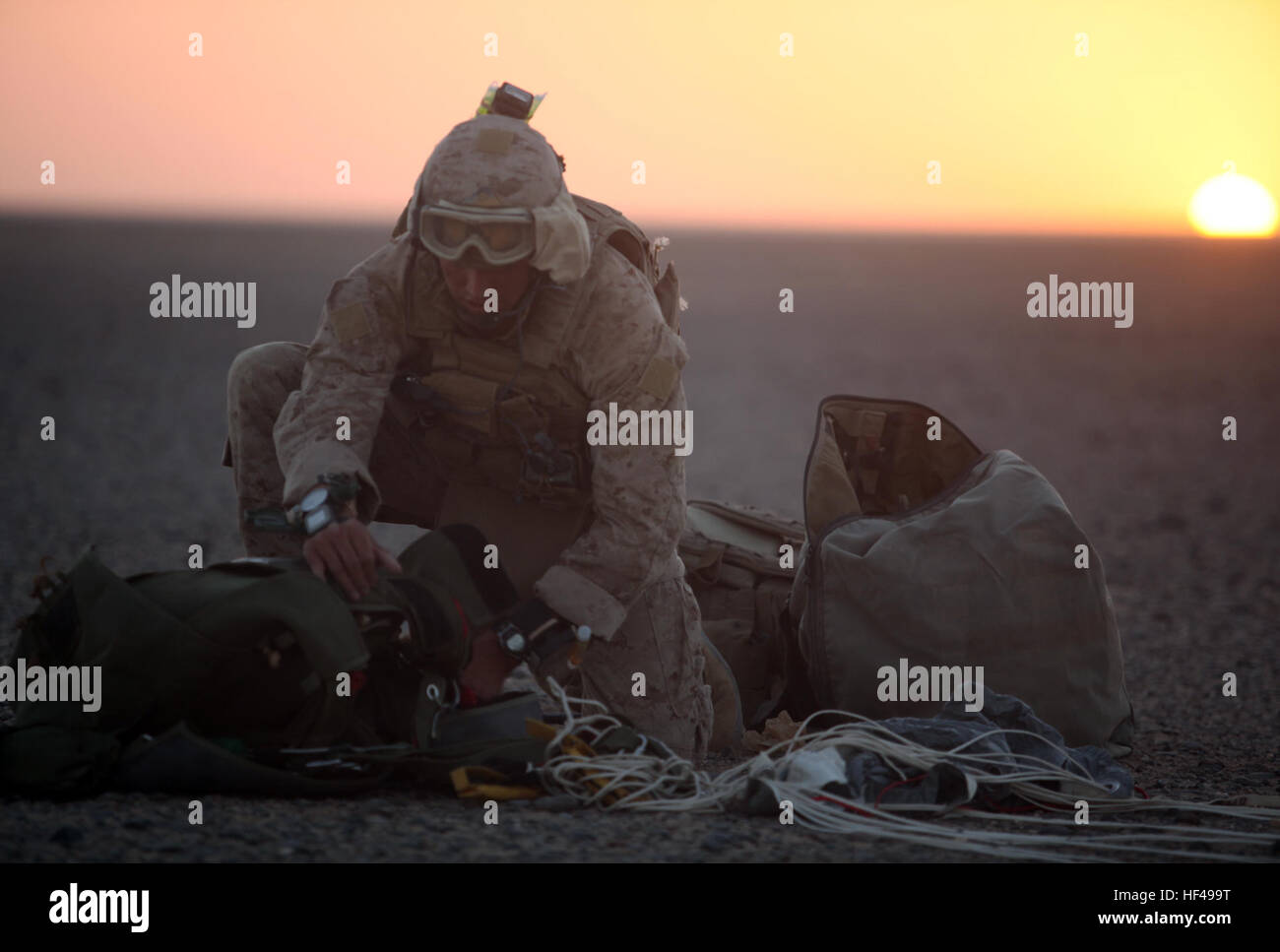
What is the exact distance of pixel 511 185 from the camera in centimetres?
423

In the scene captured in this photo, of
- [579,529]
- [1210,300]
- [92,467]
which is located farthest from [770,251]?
[579,529]

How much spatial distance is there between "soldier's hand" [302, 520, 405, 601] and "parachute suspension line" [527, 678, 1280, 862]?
0.64m

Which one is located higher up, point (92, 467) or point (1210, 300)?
point (1210, 300)

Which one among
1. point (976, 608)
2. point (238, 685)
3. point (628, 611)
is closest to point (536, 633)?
point (628, 611)

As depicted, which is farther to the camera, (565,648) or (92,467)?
(92,467)

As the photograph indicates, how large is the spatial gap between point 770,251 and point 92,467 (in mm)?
71571

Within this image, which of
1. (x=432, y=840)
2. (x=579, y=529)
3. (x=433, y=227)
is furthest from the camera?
(x=579, y=529)

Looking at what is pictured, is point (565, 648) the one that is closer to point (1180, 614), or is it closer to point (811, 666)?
point (811, 666)

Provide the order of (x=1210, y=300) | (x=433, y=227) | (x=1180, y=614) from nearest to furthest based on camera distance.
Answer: (x=433, y=227) < (x=1180, y=614) < (x=1210, y=300)

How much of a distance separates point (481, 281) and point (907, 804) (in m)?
1.90

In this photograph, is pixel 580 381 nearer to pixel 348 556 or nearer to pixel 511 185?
pixel 511 185

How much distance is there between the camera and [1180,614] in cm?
777

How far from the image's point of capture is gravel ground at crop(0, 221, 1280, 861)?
11.3 feet

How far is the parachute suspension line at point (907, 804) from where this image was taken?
3553 millimetres
